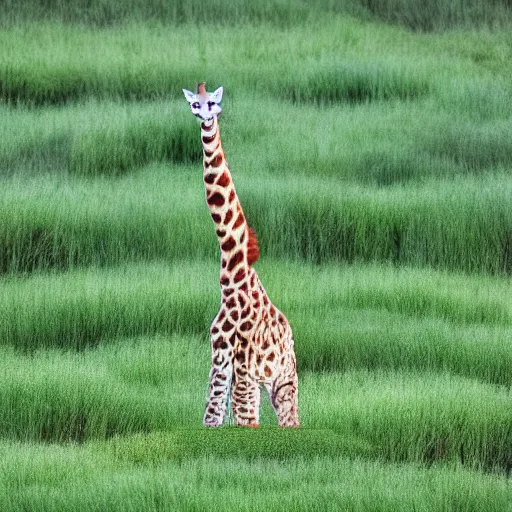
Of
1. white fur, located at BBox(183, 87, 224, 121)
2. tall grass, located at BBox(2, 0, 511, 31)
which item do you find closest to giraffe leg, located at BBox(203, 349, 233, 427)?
white fur, located at BBox(183, 87, 224, 121)

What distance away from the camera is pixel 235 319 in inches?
341

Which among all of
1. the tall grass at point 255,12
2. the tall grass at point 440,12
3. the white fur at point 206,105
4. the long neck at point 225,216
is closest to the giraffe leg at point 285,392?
the long neck at point 225,216

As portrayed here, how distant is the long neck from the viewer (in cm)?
863

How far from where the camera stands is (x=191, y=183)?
15.1 metres

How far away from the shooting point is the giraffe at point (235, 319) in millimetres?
8648

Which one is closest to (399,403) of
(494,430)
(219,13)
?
(494,430)

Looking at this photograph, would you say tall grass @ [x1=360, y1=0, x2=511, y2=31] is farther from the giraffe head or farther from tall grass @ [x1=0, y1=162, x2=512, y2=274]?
the giraffe head

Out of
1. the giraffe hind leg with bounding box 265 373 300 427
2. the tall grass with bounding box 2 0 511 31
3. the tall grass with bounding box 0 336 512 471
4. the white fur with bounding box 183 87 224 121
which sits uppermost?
the tall grass with bounding box 2 0 511 31

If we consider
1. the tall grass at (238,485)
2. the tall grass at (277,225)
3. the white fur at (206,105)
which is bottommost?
the tall grass at (238,485)

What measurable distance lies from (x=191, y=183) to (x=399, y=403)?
5.71m

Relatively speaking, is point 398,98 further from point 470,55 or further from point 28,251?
point 28,251

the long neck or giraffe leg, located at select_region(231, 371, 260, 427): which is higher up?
the long neck

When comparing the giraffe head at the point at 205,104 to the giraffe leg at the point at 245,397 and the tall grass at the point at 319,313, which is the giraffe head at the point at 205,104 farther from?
the tall grass at the point at 319,313

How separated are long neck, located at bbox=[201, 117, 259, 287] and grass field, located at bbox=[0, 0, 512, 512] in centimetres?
88
